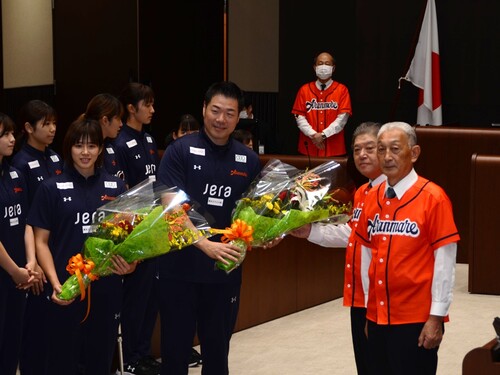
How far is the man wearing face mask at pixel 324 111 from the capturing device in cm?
966

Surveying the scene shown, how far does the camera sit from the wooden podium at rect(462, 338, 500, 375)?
4.22 meters

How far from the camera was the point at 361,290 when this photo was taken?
439 cm

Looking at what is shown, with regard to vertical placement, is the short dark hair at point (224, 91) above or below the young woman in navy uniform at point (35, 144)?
above

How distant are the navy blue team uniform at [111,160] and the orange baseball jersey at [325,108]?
12.5 feet

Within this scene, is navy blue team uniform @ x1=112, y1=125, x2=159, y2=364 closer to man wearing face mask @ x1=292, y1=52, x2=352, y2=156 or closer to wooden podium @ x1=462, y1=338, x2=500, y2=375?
wooden podium @ x1=462, y1=338, x2=500, y2=375

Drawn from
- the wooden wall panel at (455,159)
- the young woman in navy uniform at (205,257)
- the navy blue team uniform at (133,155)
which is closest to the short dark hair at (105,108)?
the navy blue team uniform at (133,155)

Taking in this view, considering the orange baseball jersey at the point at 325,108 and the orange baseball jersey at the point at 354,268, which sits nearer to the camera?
the orange baseball jersey at the point at 354,268

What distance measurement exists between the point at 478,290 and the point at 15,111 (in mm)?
5208

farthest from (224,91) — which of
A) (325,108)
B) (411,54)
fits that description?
(411,54)

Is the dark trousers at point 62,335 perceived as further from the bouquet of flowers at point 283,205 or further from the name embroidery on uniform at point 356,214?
the name embroidery on uniform at point 356,214

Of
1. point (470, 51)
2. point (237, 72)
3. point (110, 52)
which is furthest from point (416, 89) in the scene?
point (110, 52)

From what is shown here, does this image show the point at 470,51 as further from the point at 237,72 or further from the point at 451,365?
the point at 451,365

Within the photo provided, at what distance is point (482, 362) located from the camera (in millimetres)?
4234

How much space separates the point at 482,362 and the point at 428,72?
6964 millimetres
